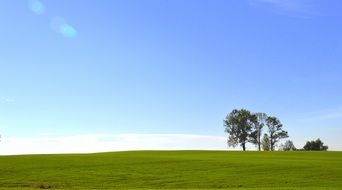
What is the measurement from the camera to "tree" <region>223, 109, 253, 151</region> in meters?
152

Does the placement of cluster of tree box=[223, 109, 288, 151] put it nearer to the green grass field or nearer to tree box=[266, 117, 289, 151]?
tree box=[266, 117, 289, 151]

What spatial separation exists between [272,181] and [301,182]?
252cm

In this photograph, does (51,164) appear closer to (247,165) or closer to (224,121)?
(247,165)

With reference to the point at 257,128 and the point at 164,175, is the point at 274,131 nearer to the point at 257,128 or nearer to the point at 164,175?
the point at 257,128

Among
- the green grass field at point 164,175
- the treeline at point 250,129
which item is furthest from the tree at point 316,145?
the green grass field at point 164,175

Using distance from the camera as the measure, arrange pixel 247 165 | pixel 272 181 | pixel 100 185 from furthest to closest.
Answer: pixel 247 165 → pixel 272 181 → pixel 100 185

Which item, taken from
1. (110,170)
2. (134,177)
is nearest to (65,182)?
(134,177)

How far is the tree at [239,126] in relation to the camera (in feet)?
499

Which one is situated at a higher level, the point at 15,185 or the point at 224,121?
the point at 224,121

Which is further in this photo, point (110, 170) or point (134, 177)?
point (110, 170)

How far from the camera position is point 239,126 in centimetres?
15238

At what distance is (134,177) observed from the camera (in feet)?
155

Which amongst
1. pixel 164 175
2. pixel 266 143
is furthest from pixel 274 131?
pixel 164 175

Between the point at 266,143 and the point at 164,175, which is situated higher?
the point at 266,143
